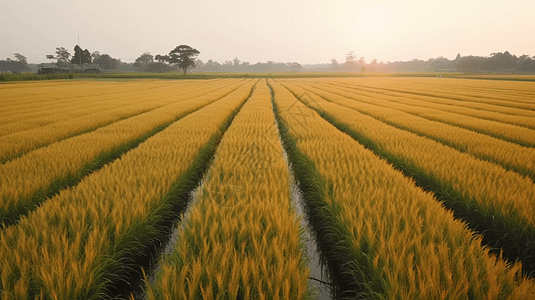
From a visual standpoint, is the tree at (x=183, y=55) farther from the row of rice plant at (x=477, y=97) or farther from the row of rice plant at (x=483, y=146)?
the row of rice plant at (x=483, y=146)

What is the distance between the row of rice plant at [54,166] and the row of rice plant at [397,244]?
11.2ft

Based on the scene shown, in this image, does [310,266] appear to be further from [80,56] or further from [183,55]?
[80,56]

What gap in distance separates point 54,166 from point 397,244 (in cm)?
458

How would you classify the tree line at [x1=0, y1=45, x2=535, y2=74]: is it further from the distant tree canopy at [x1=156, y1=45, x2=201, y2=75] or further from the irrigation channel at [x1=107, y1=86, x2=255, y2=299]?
the irrigation channel at [x1=107, y1=86, x2=255, y2=299]

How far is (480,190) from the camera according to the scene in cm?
315

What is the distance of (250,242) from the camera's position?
2.15m

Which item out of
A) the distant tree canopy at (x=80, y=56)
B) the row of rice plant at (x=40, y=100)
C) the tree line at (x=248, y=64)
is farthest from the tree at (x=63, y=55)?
the row of rice plant at (x=40, y=100)

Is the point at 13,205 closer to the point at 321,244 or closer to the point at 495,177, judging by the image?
the point at 321,244

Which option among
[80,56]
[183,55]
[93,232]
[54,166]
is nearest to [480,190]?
[93,232]

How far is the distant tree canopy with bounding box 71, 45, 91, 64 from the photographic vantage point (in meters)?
72.7

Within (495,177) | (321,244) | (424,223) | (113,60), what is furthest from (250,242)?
(113,60)

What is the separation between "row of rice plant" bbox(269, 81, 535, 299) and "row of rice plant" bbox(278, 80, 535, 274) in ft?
0.98

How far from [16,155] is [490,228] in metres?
7.50

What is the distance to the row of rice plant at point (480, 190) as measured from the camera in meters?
2.54
